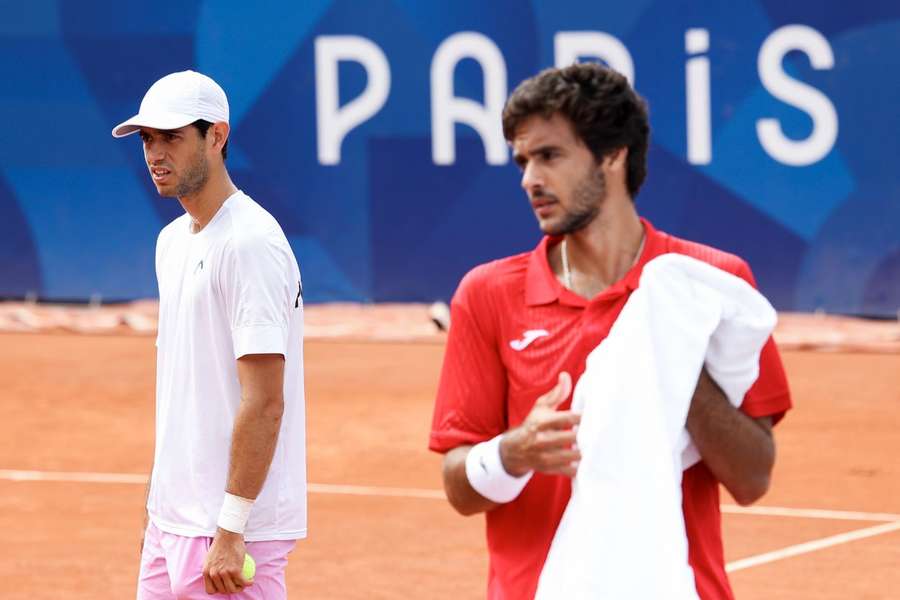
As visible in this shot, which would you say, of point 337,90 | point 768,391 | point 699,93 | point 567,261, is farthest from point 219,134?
point 337,90

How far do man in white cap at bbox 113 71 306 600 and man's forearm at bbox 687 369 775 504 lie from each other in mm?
1497

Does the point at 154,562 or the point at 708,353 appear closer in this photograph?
the point at 708,353

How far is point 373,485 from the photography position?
9.89 metres

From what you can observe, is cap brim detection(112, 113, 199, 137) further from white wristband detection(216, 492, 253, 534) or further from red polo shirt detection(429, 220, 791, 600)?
red polo shirt detection(429, 220, 791, 600)

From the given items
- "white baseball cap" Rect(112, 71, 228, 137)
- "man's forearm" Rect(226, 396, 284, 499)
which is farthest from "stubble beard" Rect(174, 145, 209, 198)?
"man's forearm" Rect(226, 396, 284, 499)

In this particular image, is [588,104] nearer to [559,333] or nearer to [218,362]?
[559,333]

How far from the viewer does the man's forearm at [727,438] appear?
2.86 meters

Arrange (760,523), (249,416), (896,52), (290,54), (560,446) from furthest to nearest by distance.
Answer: (290,54)
(896,52)
(760,523)
(249,416)
(560,446)

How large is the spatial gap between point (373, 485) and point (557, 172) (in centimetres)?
705

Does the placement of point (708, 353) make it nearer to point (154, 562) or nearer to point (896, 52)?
point (154, 562)

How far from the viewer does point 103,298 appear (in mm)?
16062

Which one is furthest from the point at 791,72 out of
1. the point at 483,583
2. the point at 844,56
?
Answer: the point at 483,583

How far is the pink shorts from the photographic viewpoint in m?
4.21

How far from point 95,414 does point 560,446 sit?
9.99 m
